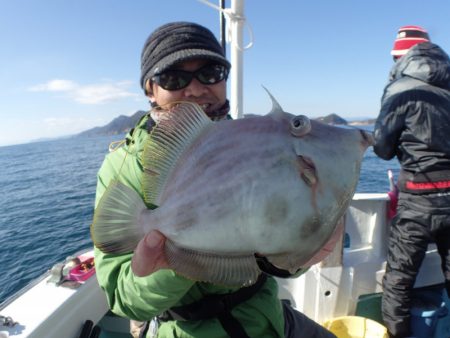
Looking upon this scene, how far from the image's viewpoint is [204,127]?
4.06ft

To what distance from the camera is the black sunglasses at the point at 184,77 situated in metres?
1.75

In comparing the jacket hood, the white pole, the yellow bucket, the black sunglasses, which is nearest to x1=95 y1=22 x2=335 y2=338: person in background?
the black sunglasses

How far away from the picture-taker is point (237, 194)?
1.07 metres

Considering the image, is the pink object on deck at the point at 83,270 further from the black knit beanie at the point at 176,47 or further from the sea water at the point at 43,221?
the sea water at the point at 43,221

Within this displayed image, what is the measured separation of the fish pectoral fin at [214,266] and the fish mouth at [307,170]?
12.4 inches

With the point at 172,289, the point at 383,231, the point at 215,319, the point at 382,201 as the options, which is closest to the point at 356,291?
the point at 383,231

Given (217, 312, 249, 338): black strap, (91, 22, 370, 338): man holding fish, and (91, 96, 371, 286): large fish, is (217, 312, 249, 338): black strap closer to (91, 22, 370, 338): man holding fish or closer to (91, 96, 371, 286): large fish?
(91, 22, 370, 338): man holding fish

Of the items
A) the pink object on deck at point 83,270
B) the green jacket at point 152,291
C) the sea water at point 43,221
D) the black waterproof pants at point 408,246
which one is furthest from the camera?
the sea water at point 43,221

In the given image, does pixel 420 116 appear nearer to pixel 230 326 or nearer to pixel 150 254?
pixel 230 326

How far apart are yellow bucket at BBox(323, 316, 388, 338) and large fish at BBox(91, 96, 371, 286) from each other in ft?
9.96

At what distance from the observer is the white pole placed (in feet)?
13.3

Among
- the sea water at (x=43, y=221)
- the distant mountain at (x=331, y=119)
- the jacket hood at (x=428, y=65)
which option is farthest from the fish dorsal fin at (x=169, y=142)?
the sea water at (x=43, y=221)

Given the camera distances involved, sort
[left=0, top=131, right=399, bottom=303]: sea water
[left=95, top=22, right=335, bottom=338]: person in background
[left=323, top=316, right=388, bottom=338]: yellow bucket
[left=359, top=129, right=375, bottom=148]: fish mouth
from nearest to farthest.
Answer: [left=359, top=129, right=375, bottom=148]: fish mouth → [left=95, top=22, right=335, bottom=338]: person in background → [left=323, top=316, right=388, bottom=338]: yellow bucket → [left=0, top=131, right=399, bottom=303]: sea water

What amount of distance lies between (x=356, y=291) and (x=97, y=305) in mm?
2999
